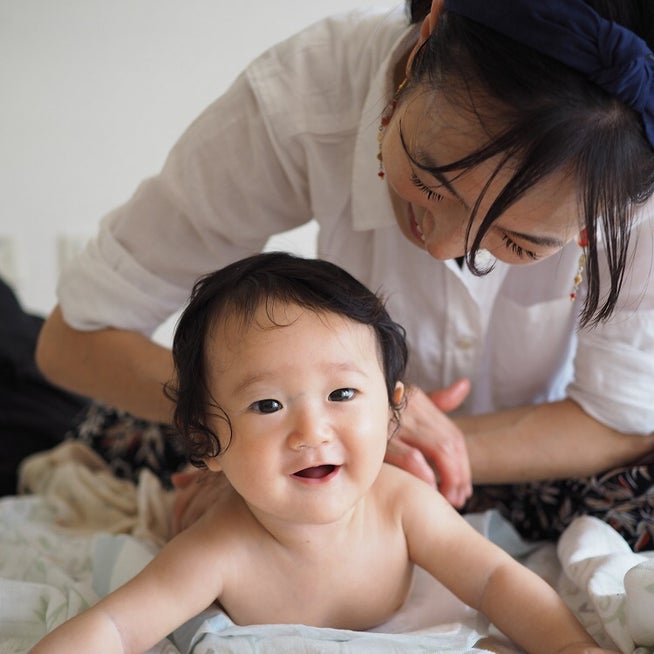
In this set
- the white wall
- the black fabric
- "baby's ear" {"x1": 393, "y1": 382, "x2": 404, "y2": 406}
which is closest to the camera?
"baby's ear" {"x1": 393, "y1": 382, "x2": 404, "y2": 406}

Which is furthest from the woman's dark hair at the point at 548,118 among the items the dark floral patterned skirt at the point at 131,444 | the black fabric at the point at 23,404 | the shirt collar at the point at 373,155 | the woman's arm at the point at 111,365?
the black fabric at the point at 23,404

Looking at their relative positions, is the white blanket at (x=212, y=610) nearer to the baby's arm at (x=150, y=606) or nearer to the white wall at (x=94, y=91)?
the baby's arm at (x=150, y=606)

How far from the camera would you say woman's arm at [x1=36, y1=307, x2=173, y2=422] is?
3.69 ft

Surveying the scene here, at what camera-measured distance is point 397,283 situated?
3.81ft

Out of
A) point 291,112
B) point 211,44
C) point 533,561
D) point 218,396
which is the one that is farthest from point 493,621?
point 211,44

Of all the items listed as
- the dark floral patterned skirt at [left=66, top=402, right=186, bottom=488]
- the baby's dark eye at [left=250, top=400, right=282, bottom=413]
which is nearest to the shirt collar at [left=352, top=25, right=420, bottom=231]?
the baby's dark eye at [left=250, top=400, right=282, bottom=413]

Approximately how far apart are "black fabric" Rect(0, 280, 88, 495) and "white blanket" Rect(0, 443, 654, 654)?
0.53 feet

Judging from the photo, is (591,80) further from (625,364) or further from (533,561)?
(533,561)

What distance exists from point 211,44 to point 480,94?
1.47 meters

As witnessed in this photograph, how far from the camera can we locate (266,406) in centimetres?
79

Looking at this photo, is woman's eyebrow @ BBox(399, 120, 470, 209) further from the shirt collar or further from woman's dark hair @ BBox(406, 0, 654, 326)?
the shirt collar

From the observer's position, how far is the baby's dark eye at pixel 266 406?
784 millimetres

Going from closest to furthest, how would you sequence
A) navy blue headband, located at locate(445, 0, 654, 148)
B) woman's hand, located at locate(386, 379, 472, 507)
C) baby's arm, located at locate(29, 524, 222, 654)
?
navy blue headband, located at locate(445, 0, 654, 148), baby's arm, located at locate(29, 524, 222, 654), woman's hand, located at locate(386, 379, 472, 507)

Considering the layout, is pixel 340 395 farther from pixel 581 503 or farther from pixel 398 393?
pixel 581 503
